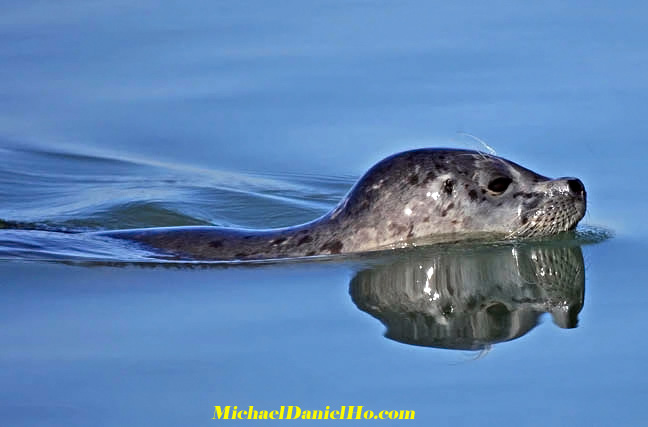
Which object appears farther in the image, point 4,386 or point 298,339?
point 298,339

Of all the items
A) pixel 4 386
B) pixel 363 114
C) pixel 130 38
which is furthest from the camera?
pixel 130 38

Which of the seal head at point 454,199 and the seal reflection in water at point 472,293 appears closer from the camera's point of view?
the seal reflection in water at point 472,293

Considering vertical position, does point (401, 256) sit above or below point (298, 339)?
above

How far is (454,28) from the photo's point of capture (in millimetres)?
15258

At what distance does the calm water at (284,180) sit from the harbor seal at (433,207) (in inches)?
6.5

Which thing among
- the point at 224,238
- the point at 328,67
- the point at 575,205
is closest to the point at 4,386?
the point at 224,238

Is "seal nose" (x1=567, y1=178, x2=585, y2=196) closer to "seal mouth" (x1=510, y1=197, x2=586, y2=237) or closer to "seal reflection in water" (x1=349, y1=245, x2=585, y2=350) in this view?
"seal mouth" (x1=510, y1=197, x2=586, y2=237)

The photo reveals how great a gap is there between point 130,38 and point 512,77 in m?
4.09

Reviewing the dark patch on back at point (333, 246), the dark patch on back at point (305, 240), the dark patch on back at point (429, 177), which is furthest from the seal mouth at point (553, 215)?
the dark patch on back at point (305, 240)

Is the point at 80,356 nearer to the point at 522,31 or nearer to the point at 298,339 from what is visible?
the point at 298,339

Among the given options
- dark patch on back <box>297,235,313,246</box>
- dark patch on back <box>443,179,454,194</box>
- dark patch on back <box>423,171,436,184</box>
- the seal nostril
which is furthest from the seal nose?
dark patch on back <box>297,235,313,246</box>

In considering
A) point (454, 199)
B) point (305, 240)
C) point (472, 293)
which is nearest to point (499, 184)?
point (454, 199)

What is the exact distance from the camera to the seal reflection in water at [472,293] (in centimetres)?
862

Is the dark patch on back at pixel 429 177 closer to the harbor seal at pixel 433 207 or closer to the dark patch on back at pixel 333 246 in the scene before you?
the harbor seal at pixel 433 207
